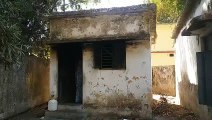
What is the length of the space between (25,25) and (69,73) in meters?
3.42

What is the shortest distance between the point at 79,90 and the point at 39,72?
3.21m

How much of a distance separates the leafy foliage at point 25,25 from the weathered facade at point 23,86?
82cm

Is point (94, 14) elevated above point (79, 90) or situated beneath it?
elevated above

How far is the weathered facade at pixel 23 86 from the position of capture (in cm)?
1196

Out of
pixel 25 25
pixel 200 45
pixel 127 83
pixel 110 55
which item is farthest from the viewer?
pixel 25 25

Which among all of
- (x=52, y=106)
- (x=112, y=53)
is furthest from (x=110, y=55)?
(x=52, y=106)

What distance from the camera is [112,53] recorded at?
1217 centimetres

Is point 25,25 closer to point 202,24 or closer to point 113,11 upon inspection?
point 113,11

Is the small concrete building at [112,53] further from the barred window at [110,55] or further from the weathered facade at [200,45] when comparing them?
the weathered facade at [200,45]

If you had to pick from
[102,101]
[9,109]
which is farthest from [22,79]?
[102,101]

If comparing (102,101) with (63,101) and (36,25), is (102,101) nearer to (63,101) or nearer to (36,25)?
(63,101)

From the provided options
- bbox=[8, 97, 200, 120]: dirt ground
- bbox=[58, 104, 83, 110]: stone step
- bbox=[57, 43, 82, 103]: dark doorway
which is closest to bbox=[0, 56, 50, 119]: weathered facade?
bbox=[8, 97, 200, 120]: dirt ground

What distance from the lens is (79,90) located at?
1378 centimetres

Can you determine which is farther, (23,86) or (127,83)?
(23,86)
